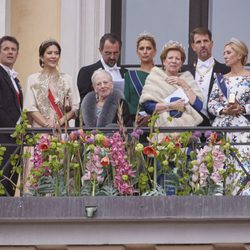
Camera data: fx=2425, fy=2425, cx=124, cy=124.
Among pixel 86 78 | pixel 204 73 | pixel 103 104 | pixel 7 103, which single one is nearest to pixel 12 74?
pixel 7 103

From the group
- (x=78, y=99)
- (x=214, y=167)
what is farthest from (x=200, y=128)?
(x=78, y=99)

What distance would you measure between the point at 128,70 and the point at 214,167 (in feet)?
10.5

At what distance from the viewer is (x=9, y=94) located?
22.2 m

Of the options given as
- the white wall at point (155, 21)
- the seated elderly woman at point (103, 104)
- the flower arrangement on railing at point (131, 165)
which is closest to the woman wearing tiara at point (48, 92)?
the seated elderly woman at point (103, 104)

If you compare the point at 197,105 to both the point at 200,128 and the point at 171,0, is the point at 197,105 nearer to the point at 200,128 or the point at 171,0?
the point at 200,128

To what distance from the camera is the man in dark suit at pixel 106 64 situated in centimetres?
2238

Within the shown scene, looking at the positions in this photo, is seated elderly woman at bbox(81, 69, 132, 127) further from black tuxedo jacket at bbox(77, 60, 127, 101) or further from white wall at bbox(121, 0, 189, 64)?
white wall at bbox(121, 0, 189, 64)

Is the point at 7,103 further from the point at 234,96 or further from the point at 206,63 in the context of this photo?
the point at 234,96

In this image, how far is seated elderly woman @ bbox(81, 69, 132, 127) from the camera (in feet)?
70.7

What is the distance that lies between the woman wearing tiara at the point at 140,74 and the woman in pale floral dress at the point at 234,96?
70 cm

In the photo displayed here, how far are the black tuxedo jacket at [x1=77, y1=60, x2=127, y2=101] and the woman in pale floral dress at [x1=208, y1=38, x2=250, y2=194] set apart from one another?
122 centimetres

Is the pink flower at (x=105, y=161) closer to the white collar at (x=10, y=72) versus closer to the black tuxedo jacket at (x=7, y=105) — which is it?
the black tuxedo jacket at (x=7, y=105)

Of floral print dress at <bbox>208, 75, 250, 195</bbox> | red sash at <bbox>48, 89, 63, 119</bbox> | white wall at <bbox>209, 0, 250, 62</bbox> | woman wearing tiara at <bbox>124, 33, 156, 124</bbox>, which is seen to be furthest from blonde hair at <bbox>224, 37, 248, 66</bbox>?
white wall at <bbox>209, 0, 250, 62</bbox>

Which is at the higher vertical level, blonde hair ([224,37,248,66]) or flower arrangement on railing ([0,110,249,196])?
blonde hair ([224,37,248,66])
